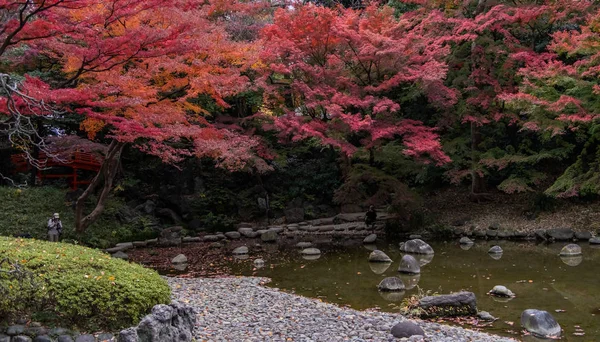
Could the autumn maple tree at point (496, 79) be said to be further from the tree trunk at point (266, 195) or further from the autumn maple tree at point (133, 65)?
the autumn maple tree at point (133, 65)

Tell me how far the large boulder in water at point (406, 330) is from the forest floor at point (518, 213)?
938cm

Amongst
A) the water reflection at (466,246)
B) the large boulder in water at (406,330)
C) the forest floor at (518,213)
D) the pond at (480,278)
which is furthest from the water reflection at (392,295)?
the forest floor at (518,213)

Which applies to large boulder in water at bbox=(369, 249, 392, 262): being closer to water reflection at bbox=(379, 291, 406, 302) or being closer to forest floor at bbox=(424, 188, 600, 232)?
water reflection at bbox=(379, 291, 406, 302)

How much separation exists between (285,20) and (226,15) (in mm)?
3921

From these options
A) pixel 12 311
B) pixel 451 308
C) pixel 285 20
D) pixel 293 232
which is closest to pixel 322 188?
pixel 293 232

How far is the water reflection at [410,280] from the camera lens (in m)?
8.82

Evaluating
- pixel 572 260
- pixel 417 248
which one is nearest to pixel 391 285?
pixel 417 248

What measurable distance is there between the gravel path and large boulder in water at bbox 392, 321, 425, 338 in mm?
98

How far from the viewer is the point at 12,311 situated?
5.03m

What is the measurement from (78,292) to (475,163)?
13.1 m

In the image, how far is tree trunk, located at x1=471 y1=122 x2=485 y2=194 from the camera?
1535 cm

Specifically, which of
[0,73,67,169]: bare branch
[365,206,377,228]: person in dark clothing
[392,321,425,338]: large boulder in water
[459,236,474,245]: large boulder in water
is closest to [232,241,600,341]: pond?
[459,236,474,245]: large boulder in water

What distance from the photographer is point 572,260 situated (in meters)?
10.7

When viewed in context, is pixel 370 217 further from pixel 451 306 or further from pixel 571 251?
pixel 451 306
